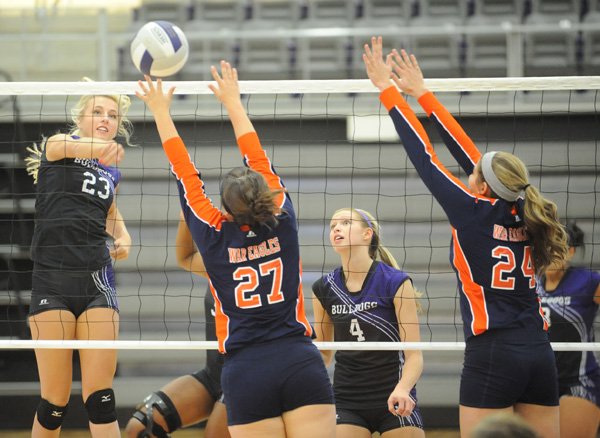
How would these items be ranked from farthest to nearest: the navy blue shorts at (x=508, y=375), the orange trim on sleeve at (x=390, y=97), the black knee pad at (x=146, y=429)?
the black knee pad at (x=146, y=429) → the orange trim on sleeve at (x=390, y=97) → the navy blue shorts at (x=508, y=375)

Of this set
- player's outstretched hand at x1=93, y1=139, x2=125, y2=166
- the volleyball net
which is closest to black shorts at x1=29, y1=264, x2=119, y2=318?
player's outstretched hand at x1=93, y1=139, x2=125, y2=166

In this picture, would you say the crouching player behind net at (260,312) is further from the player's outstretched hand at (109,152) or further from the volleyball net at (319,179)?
the volleyball net at (319,179)

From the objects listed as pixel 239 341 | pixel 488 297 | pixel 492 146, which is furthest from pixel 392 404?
pixel 492 146

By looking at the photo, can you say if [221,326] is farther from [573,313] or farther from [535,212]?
[573,313]

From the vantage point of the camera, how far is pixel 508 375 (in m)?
3.81

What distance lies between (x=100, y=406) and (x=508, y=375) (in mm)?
2096

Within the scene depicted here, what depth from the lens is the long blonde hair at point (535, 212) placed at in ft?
12.7

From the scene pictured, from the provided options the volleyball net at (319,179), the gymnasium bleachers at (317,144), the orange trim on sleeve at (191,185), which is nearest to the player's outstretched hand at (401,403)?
the orange trim on sleeve at (191,185)

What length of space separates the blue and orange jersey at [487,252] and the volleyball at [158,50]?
4.57 ft

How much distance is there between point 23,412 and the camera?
301 inches

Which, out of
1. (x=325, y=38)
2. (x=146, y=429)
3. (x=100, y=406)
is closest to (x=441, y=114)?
(x=100, y=406)

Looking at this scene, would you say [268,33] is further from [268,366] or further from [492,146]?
[268,366]

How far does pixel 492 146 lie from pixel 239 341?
18.4ft

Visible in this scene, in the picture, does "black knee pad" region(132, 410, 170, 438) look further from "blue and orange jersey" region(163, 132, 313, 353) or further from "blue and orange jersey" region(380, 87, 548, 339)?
"blue and orange jersey" region(380, 87, 548, 339)
